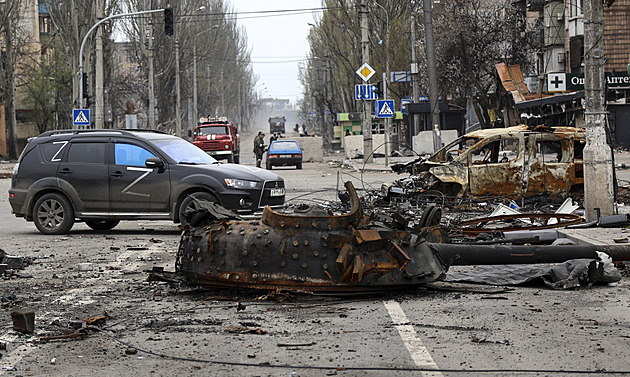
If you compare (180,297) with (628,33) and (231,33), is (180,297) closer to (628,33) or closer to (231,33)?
(628,33)

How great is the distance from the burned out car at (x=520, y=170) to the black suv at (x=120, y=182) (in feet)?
12.9

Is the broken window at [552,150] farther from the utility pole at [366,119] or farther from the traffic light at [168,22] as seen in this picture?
the traffic light at [168,22]

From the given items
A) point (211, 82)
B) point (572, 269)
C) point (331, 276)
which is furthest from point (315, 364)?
point (211, 82)

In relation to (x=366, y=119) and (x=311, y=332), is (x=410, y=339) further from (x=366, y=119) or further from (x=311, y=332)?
(x=366, y=119)

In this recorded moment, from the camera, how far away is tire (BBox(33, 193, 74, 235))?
14.5 meters

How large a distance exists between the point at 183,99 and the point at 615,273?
75675 mm

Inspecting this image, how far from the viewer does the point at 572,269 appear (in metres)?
8.73

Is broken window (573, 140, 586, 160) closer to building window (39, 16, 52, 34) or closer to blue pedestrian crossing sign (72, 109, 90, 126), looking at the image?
blue pedestrian crossing sign (72, 109, 90, 126)

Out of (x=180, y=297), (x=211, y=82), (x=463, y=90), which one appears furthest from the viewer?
(x=211, y=82)

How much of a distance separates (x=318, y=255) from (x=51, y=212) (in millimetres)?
8114

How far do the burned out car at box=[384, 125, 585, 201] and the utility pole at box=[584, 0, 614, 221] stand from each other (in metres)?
3.84

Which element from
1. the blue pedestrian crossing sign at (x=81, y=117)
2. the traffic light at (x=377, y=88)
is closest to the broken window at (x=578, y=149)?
the traffic light at (x=377, y=88)

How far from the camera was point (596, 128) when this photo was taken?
43.0ft

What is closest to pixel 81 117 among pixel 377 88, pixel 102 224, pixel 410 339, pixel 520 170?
pixel 377 88
